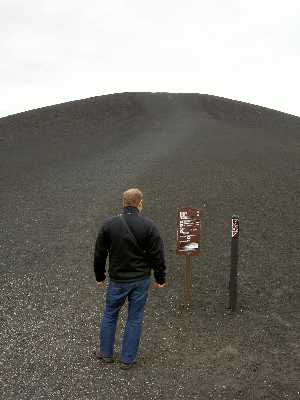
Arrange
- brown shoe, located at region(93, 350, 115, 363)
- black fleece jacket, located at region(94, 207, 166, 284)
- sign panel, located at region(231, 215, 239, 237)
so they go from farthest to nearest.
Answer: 1. sign panel, located at region(231, 215, 239, 237)
2. brown shoe, located at region(93, 350, 115, 363)
3. black fleece jacket, located at region(94, 207, 166, 284)

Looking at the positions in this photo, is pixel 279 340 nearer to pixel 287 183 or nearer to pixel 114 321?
pixel 114 321

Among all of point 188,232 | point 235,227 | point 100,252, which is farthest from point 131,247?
point 235,227

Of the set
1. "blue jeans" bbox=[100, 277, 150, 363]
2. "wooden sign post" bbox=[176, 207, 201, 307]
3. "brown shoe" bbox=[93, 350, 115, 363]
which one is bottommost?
"brown shoe" bbox=[93, 350, 115, 363]

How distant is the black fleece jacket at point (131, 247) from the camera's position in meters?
5.09

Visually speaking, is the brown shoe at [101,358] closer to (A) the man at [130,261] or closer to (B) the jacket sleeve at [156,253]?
(A) the man at [130,261]

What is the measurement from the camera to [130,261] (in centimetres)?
511

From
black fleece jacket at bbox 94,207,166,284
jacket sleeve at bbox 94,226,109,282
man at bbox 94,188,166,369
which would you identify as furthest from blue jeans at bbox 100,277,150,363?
jacket sleeve at bbox 94,226,109,282

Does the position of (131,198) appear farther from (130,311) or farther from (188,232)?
(188,232)

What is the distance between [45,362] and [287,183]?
38.0 feet

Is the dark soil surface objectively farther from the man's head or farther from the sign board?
the man's head

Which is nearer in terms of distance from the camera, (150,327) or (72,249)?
(150,327)

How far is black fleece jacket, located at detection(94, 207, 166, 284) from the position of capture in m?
5.09

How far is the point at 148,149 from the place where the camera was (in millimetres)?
21359

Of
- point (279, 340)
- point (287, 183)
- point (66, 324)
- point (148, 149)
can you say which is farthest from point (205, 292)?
point (148, 149)
